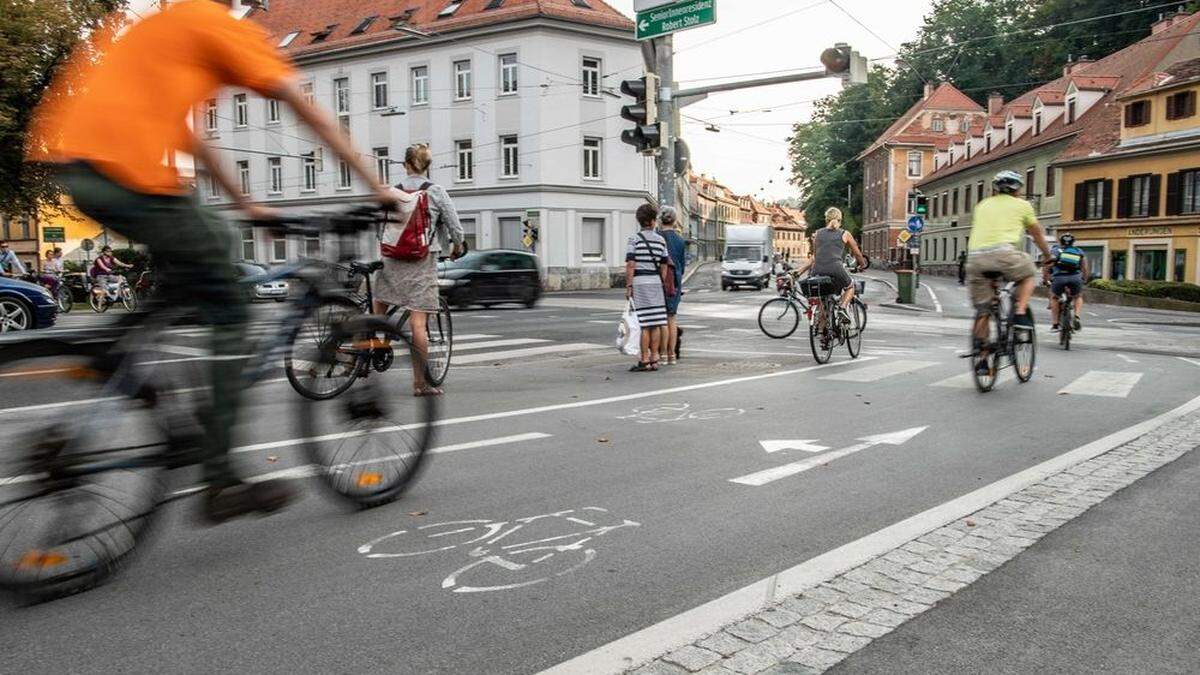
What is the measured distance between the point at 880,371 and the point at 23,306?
12.5 meters

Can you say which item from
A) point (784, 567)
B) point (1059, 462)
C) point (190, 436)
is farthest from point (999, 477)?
point (190, 436)

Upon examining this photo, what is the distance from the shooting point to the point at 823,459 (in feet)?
18.2

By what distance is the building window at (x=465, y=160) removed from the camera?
Answer: 44.9 m

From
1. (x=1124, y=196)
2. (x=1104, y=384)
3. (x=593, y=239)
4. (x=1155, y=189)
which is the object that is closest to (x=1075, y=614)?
(x=1104, y=384)

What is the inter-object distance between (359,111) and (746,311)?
31.8m

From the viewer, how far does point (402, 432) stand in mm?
4316

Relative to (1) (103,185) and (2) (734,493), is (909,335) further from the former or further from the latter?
(1) (103,185)

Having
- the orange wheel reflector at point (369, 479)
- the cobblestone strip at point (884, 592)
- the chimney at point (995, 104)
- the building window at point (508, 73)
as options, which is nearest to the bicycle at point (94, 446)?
the orange wheel reflector at point (369, 479)

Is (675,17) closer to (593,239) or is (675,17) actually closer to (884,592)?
(884,592)

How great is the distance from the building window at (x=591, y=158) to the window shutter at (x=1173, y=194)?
24437 millimetres

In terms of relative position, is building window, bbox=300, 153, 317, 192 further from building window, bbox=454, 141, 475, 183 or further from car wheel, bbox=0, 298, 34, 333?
car wheel, bbox=0, 298, 34, 333

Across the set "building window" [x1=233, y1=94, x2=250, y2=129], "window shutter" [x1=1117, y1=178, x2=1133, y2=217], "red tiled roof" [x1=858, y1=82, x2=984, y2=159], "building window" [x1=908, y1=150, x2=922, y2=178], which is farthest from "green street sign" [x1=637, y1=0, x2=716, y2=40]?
"building window" [x1=908, y1=150, x2=922, y2=178]

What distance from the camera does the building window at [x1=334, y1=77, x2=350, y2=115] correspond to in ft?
160

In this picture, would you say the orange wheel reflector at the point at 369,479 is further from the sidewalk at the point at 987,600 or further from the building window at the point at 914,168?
the building window at the point at 914,168
